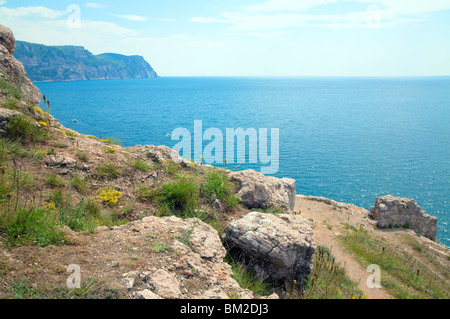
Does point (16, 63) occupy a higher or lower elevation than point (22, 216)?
higher

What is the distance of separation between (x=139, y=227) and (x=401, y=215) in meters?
26.4

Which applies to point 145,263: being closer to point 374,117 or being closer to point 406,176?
point 406,176

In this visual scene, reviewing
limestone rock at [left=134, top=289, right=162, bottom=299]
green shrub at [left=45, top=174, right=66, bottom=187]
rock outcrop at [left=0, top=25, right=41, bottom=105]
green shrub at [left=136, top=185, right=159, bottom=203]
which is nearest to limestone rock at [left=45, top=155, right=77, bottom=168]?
green shrub at [left=45, top=174, right=66, bottom=187]

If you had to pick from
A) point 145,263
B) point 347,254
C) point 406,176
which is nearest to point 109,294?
point 145,263

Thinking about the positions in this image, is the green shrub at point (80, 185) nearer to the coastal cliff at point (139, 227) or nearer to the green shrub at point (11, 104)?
the coastal cliff at point (139, 227)

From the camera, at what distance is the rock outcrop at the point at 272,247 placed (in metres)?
Answer: 7.27

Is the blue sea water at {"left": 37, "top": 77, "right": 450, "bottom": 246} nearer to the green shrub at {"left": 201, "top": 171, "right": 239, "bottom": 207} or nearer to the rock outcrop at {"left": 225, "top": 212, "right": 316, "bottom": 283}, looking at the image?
the green shrub at {"left": 201, "top": 171, "right": 239, "bottom": 207}

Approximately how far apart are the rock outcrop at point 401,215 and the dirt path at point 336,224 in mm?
1311

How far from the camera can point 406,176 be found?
42.4 metres

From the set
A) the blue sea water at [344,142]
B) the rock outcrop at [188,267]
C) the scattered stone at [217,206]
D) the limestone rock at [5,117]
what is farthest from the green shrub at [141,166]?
the blue sea water at [344,142]

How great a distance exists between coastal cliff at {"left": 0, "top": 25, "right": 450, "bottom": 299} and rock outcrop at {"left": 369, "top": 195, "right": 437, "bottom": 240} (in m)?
11.0

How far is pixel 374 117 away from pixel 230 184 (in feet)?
298

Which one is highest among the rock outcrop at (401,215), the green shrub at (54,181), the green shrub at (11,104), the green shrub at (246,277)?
the green shrub at (11,104)

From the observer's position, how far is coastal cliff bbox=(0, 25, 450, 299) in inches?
185
